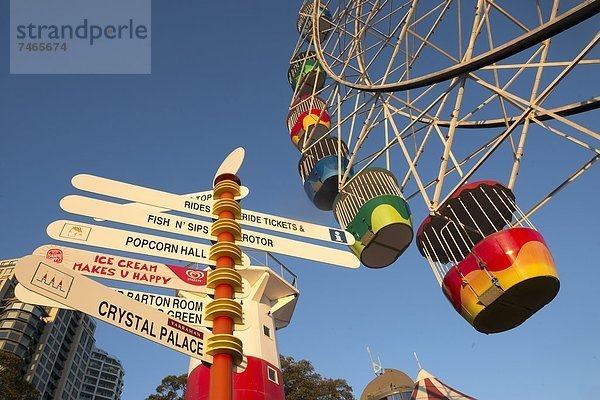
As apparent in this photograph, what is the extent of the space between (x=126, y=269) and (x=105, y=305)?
3.41 feet

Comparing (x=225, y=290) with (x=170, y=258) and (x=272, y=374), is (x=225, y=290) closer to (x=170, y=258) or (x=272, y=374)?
(x=170, y=258)

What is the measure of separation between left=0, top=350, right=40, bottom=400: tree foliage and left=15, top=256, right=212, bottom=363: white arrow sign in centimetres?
3012

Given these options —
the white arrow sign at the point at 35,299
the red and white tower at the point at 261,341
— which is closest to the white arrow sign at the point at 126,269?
the white arrow sign at the point at 35,299

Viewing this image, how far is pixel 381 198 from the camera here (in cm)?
1603

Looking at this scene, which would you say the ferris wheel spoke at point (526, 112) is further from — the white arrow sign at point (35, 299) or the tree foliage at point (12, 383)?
the tree foliage at point (12, 383)

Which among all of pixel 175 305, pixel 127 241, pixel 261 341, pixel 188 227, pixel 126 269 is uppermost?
pixel 261 341

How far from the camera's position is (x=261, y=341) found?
17844 millimetres

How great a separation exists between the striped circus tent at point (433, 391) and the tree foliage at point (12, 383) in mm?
24706

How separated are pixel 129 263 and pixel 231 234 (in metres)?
1.45

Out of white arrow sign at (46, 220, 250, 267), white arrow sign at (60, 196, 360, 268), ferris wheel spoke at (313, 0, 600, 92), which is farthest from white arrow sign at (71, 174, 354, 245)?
ferris wheel spoke at (313, 0, 600, 92)

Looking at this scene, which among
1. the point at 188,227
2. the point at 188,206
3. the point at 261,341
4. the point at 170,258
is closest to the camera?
the point at 170,258

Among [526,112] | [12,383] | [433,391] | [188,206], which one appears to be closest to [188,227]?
[188,206]

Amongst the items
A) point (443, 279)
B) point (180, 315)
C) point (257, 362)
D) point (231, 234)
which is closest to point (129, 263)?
point (180, 315)

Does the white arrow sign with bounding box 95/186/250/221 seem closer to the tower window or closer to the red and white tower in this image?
the red and white tower
